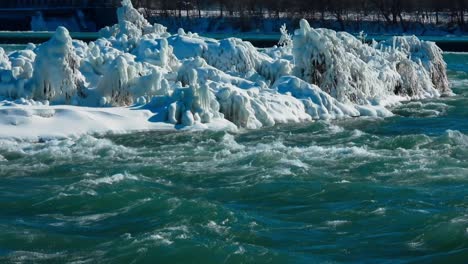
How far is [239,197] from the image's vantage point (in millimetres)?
19703

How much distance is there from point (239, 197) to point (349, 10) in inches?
3527

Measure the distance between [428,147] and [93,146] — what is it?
27.1ft

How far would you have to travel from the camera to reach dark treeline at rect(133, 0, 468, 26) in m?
101

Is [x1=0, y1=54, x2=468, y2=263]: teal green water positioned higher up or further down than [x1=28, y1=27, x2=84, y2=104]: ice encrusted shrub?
further down

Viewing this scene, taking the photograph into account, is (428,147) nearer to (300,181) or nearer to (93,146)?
(300,181)

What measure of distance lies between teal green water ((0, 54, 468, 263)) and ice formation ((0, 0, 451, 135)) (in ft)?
5.28

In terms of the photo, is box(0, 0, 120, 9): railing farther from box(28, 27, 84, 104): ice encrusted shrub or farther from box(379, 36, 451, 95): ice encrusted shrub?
box(28, 27, 84, 104): ice encrusted shrub

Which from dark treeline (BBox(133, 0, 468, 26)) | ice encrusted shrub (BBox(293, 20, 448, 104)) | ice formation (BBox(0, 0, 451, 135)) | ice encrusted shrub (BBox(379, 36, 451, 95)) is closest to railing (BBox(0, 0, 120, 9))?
dark treeline (BBox(133, 0, 468, 26))

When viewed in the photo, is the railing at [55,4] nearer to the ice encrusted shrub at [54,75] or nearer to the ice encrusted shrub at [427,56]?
the ice encrusted shrub at [427,56]

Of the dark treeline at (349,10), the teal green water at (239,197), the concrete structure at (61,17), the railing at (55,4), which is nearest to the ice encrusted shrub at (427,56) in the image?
the teal green water at (239,197)

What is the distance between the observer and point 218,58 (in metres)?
33.8

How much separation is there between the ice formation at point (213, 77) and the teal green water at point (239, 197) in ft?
5.28

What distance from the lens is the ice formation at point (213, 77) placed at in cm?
2852

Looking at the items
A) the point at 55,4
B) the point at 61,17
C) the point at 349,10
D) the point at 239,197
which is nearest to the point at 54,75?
the point at 239,197
